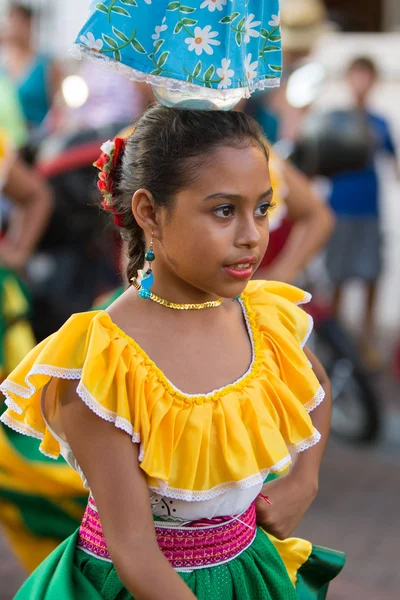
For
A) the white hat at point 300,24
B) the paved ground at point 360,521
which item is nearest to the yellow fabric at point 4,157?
the paved ground at point 360,521

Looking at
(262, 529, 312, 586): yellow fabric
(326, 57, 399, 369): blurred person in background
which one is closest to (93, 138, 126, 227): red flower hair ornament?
(262, 529, 312, 586): yellow fabric

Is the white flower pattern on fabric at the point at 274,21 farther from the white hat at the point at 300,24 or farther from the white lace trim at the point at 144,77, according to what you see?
the white hat at the point at 300,24

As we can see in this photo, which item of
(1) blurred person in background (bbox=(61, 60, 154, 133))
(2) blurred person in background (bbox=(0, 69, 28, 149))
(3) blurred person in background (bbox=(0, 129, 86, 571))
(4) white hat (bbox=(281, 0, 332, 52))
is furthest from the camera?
(4) white hat (bbox=(281, 0, 332, 52))

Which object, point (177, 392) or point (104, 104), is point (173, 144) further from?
point (104, 104)

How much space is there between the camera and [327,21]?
10211 millimetres

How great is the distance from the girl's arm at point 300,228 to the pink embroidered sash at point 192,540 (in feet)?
8.05

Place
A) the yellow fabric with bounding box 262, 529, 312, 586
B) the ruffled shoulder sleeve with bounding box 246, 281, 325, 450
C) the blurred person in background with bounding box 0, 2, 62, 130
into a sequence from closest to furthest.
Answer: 1. the ruffled shoulder sleeve with bounding box 246, 281, 325, 450
2. the yellow fabric with bounding box 262, 529, 312, 586
3. the blurred person in background with bounding box 0, 2, 62, 130

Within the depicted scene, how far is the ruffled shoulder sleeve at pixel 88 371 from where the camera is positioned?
2.02 metres

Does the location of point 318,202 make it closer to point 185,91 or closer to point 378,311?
point 185,91

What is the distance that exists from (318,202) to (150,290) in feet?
8.66

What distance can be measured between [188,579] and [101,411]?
41 centimetres

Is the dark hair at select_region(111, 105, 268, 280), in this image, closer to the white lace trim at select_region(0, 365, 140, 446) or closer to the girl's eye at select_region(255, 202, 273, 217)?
A: the girl's eye at select_region(255, 202, 273, 217)

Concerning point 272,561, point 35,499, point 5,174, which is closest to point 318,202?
point 5,174

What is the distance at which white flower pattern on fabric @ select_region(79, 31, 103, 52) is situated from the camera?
2037 millimetres
